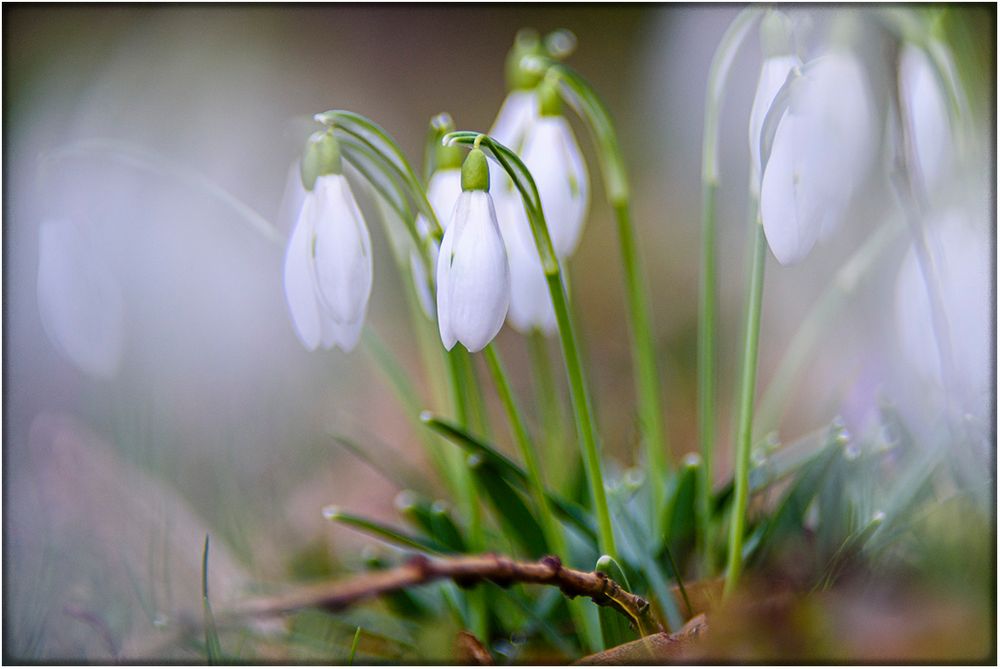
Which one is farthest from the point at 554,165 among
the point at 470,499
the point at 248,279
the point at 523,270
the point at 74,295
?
the point at 248,279

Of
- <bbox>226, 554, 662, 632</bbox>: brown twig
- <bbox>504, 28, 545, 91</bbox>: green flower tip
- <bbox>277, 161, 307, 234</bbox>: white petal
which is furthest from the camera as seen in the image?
<bbox>277, 161, 307, 234</bbox>: white petal

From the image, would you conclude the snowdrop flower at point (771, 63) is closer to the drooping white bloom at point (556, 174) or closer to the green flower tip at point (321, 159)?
the drooping white bloom at point (556, 174)

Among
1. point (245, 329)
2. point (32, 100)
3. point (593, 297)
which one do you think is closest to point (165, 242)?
point (245, 329)

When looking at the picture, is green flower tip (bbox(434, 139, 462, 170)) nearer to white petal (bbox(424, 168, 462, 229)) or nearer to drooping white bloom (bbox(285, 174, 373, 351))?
white petal (bbox(424, 168, 462, 229))

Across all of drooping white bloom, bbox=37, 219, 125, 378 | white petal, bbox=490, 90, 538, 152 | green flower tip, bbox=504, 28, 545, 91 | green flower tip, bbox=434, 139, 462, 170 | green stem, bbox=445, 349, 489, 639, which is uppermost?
green flower tip, bbox=504, 28, 545, 91

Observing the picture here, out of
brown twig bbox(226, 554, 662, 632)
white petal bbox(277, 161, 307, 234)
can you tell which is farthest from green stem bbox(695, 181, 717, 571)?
white petal bbox(277, 161, 307, 234)

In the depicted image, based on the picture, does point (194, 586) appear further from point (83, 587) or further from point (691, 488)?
point (691, 488)
